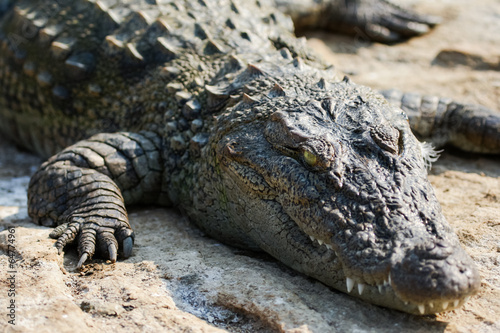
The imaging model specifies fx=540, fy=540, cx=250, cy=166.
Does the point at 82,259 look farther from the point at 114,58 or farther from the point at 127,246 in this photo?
the point at 114,58

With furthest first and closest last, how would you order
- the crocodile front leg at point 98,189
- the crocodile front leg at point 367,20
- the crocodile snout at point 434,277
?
the crocodile front leg at point 367,20
the crocodile front leg at point 98,189
the crocodile snout at point 434,277

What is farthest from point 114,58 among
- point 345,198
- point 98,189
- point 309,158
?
point 345,198

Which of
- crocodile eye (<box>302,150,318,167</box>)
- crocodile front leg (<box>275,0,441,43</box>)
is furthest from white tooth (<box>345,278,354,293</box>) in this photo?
crocodile front leg (<box>275,0,441,43</box>)

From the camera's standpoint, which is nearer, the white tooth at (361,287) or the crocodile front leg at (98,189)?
the white tooth at (361,287)

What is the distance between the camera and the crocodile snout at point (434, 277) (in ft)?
8.24

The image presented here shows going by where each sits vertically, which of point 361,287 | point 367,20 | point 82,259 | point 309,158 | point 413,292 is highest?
point 367,20

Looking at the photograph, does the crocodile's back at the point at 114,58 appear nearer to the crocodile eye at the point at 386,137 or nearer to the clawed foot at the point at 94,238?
the clawed foot at the point at 94,238

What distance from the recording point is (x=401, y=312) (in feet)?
9.32

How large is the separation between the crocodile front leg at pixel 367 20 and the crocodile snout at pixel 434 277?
5.71 metres

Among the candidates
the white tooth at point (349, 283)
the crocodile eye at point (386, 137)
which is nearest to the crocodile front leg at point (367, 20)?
the crocodile eye at point (386, 137)

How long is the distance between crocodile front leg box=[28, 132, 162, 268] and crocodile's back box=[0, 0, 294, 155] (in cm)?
35

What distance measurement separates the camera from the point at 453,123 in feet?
16.5

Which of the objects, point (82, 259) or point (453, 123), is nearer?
point (82, 259)

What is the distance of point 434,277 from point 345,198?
0.66 m
